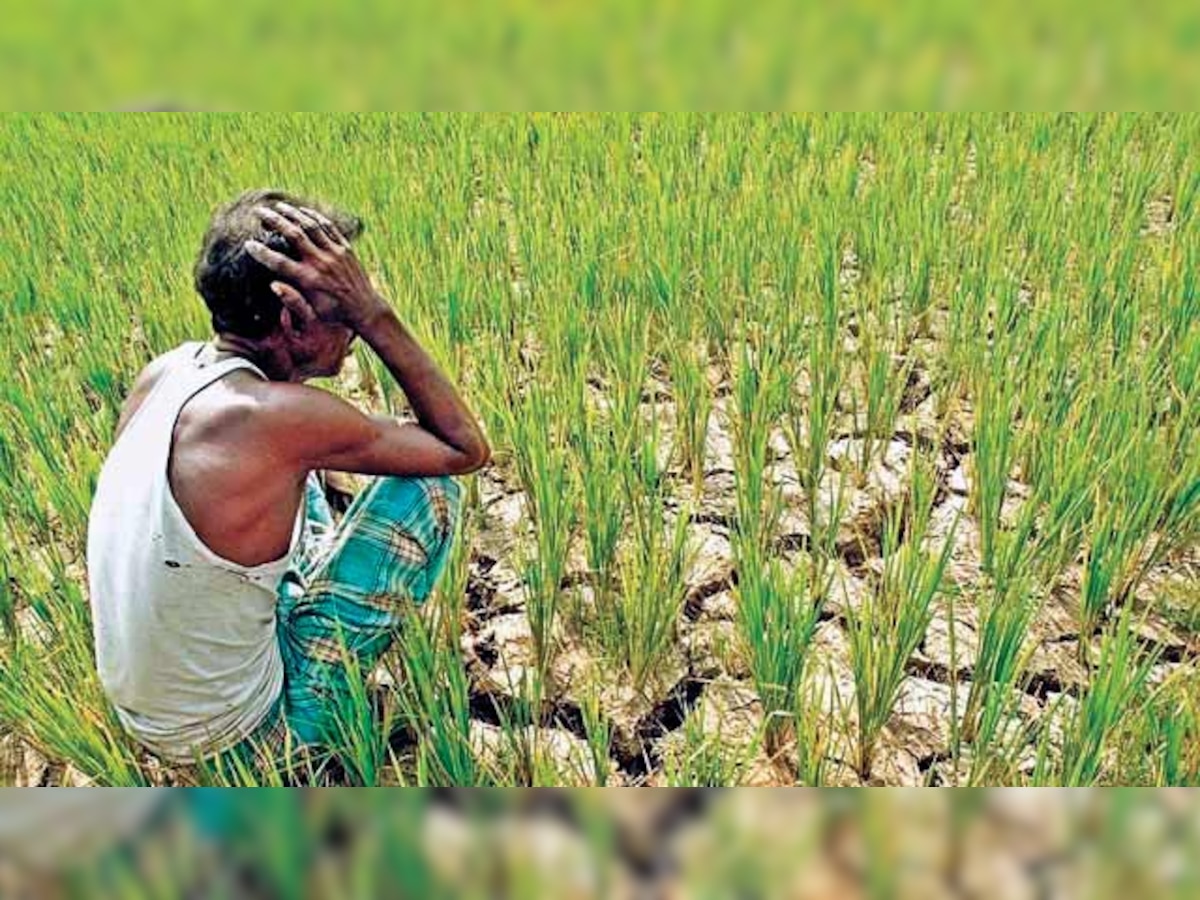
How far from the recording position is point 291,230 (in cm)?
108

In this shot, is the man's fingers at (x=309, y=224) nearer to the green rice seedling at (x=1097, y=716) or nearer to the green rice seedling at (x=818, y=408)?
the green rice seedling at (x=818, y=408)

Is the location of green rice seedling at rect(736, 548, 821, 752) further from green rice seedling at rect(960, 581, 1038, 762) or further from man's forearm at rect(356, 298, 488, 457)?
man's forearm at rect(356, 298, 488, 457)

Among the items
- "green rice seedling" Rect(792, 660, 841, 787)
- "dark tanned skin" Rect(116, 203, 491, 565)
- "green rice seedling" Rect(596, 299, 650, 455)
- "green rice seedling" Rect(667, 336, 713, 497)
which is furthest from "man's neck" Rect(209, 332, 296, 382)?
"green rice seedling" Rect(667, 336, 713, 497)

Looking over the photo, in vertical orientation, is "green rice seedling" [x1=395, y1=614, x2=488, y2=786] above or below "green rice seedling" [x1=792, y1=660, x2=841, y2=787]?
above

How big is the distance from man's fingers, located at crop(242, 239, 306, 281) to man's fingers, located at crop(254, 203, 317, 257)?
0.06ft

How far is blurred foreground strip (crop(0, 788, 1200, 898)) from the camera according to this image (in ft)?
0.73

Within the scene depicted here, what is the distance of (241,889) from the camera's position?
8.7 inches

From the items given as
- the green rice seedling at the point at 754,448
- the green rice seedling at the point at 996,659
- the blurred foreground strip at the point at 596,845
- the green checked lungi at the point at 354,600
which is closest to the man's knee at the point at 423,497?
the green checked lungi at the point at 354,600

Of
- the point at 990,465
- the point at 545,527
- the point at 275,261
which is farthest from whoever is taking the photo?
the point at 990,465

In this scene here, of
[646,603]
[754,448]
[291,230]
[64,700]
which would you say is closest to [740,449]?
[754,448]

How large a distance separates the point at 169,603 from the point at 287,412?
241 mm

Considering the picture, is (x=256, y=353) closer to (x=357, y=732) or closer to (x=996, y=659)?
(x=357, y=732)

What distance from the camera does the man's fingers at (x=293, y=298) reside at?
1.08 m

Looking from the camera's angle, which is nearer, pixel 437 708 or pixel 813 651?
pixel 437 708
